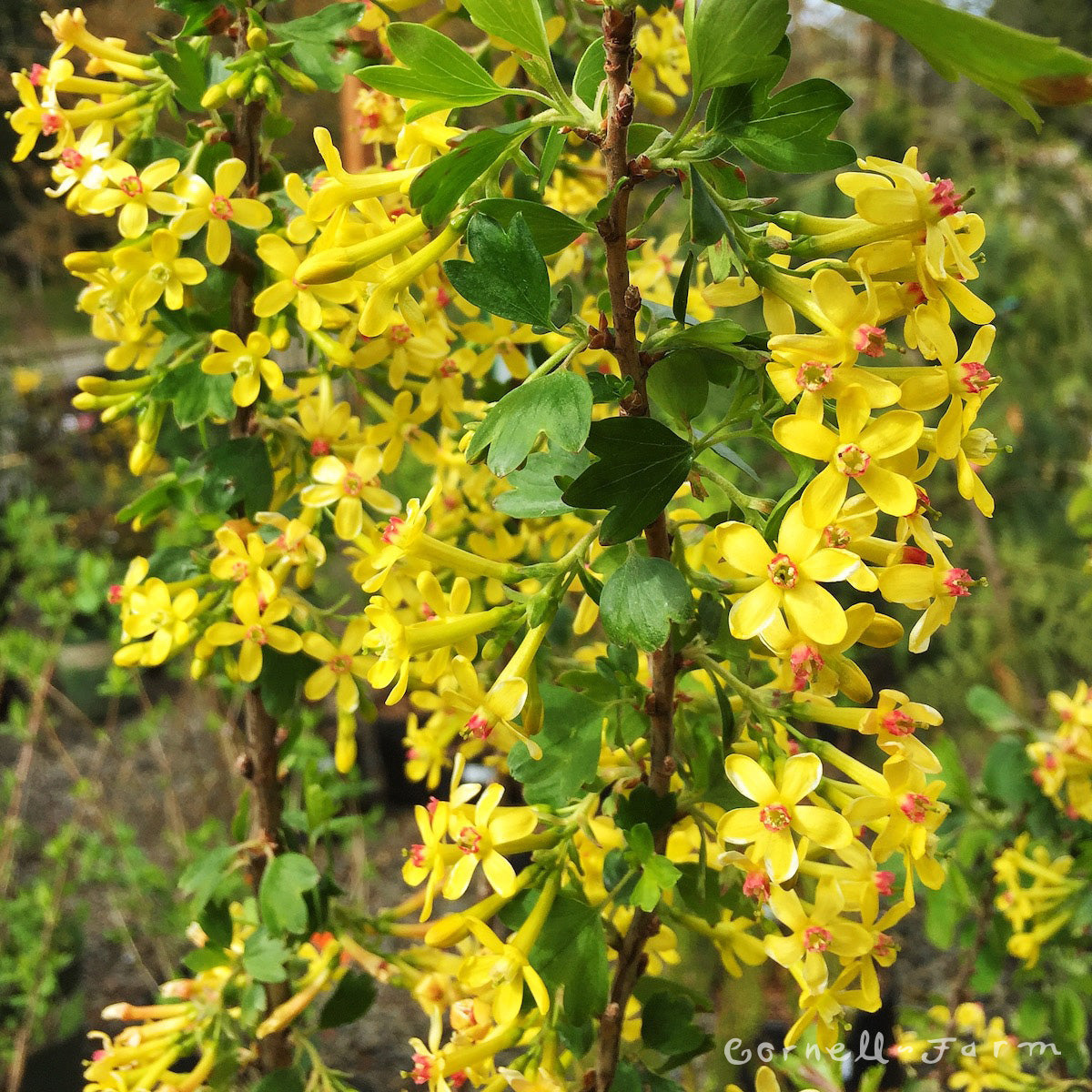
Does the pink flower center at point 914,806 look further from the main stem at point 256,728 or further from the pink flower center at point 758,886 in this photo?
the main stem at point 256,728

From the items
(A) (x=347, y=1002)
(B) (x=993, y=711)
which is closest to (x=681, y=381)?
(A) (x=347, y=1002)

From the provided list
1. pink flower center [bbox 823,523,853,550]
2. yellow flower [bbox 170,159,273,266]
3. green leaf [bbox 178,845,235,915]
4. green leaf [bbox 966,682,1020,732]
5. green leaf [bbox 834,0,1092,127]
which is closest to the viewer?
green leaf [bbox 834,0,1092,127]

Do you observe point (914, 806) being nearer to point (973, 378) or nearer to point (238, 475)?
point (973, 378)

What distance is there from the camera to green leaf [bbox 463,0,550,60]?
1.36 ft

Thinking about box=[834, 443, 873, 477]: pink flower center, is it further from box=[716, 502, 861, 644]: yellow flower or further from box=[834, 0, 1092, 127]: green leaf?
box=[834, 0, 1092, 127]: green leaf

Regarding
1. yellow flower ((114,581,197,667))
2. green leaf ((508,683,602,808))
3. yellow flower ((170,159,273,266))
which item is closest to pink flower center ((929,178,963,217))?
green leaf ((508,683,602,808))

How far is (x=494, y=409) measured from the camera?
43 cm

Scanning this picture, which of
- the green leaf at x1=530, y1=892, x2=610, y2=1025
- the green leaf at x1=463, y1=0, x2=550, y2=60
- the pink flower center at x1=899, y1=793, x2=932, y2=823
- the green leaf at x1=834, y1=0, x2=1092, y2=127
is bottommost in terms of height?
the green leaf at x1=530, y1=892, x2=610, y2=1025

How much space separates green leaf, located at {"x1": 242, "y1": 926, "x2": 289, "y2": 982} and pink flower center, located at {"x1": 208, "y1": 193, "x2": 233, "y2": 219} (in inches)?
20.1

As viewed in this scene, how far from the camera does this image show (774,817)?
1.35ft

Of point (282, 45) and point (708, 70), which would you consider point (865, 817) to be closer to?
point (708, 70)

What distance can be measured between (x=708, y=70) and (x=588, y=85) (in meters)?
0.13

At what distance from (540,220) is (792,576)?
0.68 ft

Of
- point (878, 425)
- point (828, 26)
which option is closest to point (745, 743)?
point (878, 425)
